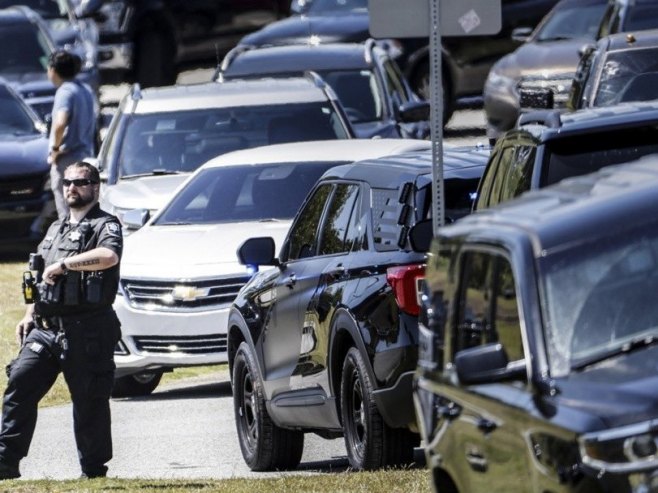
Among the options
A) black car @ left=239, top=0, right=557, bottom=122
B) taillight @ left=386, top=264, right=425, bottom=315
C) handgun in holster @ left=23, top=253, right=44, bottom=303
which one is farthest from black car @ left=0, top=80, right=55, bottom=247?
taillight @ left=386, top=264, right=425, bottom=315

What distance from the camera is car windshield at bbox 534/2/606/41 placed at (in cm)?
2194

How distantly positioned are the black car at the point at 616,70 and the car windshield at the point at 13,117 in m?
9.63

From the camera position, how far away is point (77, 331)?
1106 cm

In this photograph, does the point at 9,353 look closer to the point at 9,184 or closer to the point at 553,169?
the point at 9,184

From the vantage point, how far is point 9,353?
1811 centimetres

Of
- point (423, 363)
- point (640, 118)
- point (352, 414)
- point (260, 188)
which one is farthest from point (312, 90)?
point (423, 363)

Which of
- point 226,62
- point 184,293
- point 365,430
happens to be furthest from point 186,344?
point 226,62

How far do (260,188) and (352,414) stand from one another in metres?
5.13

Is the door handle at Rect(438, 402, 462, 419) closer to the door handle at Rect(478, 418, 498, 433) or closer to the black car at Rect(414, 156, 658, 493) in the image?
the black car at Rect(414, 156, 658, 493)

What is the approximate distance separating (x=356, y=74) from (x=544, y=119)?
12429 mm

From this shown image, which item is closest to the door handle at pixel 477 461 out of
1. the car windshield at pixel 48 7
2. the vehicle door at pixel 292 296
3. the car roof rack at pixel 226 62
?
the vehicle door at pixel 292 296

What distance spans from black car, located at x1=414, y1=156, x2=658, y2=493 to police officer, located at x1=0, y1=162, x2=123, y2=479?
4445 mm

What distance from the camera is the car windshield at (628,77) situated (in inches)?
561

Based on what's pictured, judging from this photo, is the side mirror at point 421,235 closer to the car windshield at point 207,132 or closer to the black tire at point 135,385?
the black tire at point 135,385
